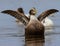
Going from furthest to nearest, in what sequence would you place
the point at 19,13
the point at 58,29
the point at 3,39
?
the point at 58,29 < the point at 3,39 < the point at 19,13

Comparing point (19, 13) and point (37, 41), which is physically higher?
point (19, 13)

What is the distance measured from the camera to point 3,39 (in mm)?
6145

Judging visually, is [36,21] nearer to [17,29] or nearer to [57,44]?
[57,44]

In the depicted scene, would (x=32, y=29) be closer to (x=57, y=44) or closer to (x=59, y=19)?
(x=57, y=44)

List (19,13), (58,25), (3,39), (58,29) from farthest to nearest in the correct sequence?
(58,25)
(58,29)
(3,39)
(19,13)

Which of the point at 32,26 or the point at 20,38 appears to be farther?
the point at 20,38

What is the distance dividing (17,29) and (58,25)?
87cm

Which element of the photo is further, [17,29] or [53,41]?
[17,29]

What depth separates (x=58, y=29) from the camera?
7219 mm

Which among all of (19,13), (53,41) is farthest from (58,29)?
(19,13)

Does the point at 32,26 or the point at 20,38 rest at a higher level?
the point at 32,26

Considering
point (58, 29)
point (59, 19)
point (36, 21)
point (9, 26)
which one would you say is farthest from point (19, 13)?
point (59, 19)

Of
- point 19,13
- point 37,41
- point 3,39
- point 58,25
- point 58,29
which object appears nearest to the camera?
point 37,41

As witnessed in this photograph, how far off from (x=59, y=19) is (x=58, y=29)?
1.65 meters
